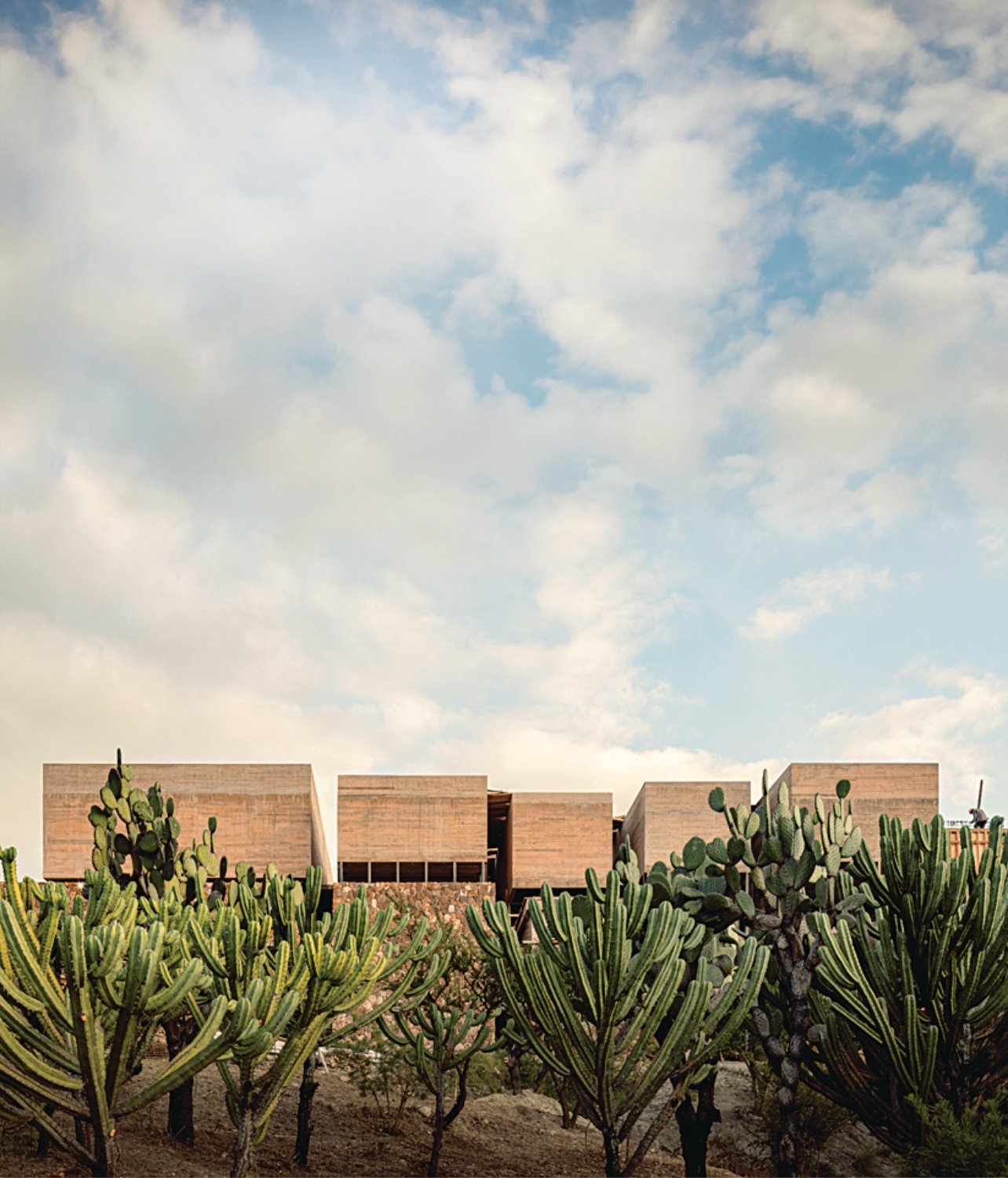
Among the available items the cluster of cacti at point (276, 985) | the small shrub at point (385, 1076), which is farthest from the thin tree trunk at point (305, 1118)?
the cluster of cacti at point (276, 985)

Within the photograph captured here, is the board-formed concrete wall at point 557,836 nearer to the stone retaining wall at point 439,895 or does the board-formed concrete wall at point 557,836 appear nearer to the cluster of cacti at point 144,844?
the stone retaining wall at point 439,895

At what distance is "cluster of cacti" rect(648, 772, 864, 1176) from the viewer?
1089 cm

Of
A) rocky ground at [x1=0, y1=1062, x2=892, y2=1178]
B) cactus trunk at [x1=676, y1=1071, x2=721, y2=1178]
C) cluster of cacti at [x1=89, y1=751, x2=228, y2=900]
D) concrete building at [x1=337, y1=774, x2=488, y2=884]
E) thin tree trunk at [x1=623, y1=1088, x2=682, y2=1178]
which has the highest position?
cluster of cacti at [x1=89, y1=751, x2=228, y2=900]

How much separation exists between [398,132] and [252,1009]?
8.78 meters

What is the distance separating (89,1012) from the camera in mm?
8133

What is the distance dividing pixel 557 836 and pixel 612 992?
20.4m

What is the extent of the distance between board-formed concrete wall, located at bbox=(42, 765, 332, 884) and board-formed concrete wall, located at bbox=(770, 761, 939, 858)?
10691mm

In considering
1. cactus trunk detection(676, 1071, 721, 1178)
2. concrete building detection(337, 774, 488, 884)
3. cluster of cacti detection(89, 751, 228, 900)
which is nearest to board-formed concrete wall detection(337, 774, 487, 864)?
concrete building detection(337, 774, 488, 884)

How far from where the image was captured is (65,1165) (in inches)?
404

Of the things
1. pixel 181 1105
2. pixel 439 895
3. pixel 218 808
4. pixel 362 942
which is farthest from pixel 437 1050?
pixel 218 808

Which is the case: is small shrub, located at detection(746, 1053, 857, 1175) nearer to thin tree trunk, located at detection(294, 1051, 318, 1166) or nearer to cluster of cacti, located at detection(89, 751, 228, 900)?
thin tree trunk, located at detection(294, 1051, 318, 1166)

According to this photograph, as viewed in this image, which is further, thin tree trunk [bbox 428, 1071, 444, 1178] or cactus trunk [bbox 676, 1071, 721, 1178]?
thin tree trunk [bbox 428, 1071, 444, 1178]

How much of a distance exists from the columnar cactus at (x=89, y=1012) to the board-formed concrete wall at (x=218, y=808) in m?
18.4

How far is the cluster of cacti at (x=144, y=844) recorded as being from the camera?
1363cm
